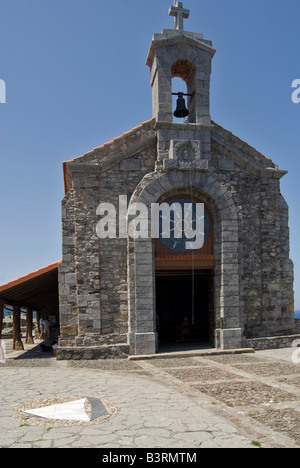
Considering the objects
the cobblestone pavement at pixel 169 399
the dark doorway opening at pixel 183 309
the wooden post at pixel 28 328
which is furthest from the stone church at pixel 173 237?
the wooden post at pixel 28 328

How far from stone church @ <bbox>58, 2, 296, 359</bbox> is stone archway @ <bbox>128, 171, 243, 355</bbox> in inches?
1.1

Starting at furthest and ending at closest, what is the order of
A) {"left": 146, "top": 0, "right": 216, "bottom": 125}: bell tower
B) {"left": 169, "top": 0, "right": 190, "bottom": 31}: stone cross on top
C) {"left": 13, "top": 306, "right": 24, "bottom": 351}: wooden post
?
{"left": 13, "top": 306, "right": 24, "bottom": 351}: wooden post, {"left": 169, "top": 0, "right": 190, "bottom": 31}: stone cross on top, {"left": 146, "top": 0, "right": 216, "bottom": 125}: bell tower

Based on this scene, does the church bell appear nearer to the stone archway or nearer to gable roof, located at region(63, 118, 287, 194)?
gable roof, located at region(63, 118, 287, 194)

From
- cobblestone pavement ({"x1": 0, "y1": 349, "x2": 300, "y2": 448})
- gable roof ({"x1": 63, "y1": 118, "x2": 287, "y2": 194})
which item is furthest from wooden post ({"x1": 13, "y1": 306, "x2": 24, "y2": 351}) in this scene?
gable roof ({"x1": 63, "y1": 118, "x2": 287, "y2": 194})

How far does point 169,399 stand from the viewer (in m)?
5.89

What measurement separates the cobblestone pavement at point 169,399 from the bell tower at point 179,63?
6636 millimetres

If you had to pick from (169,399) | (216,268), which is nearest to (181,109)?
(216,268)

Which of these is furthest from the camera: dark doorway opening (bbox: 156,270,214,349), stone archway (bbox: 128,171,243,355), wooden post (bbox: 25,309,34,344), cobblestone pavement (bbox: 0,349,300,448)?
wooden post (bbox: 25,309,34,344)

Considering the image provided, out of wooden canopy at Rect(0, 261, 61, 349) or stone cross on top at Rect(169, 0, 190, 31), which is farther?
stone cross on top at Rect(169, 0, 190, 31)

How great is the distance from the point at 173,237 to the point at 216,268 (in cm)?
149

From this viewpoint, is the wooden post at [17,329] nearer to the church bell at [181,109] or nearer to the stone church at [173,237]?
the stone church at [173,237]

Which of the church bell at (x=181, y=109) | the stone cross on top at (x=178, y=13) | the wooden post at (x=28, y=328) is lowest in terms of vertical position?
the wooden post at (x=28, y=328)

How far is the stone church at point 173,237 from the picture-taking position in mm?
10656

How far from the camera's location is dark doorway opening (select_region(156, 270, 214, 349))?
44.5 feet
